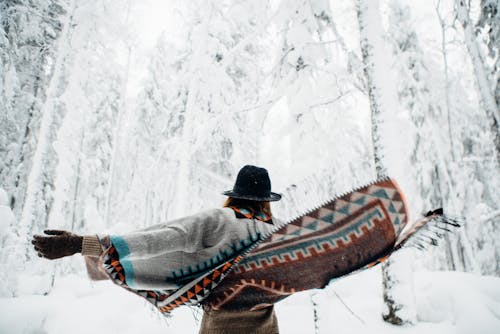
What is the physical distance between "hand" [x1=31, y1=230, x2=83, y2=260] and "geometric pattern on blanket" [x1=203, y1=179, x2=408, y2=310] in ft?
2.60

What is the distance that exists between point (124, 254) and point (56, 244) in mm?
290

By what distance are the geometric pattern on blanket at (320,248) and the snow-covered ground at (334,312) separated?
6.03ft

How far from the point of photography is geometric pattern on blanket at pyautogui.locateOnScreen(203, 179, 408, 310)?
140 centimetres

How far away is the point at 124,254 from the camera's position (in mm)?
1431

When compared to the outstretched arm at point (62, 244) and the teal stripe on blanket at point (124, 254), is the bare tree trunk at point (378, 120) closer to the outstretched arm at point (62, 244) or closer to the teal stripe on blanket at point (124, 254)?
the teal stripe on blanket at point (124, 254)

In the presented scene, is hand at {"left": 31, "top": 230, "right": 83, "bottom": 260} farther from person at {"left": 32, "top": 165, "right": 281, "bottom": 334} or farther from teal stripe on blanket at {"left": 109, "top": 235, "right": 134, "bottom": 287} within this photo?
teal stripe on blanket at {"left": 109, "top": 235, "right": 134, "bottom": 287}

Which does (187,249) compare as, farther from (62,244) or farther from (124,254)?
(62,244)

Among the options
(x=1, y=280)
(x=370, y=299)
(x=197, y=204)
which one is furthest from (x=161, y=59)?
(x=370, y=299)

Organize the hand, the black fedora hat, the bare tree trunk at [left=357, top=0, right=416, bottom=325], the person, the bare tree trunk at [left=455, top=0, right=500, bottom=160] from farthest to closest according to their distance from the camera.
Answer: the bare tree trunk at [left=455, top=0, right=500, bottom=160]
the bare tree trunk at [left=357, top=0, right=416, bottom=325]
the black fedora hat
the person
the hand

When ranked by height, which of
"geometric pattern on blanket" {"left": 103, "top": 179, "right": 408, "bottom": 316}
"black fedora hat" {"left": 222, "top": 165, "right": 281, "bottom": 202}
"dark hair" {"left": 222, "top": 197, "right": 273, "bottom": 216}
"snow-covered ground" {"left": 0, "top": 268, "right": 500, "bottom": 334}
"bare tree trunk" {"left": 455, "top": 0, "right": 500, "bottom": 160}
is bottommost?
"snow-covered ground" {"left": 0, "top": 268, "right": 500, "bottom": 334}

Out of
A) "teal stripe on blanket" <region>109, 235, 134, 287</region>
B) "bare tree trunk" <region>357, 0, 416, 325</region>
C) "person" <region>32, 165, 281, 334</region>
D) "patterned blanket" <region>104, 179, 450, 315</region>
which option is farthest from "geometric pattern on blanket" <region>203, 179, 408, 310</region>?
"bare tree trunk" <region>357, 0, 416, 325</region>

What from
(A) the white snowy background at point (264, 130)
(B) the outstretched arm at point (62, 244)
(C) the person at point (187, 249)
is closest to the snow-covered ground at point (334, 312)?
(A) the white snowy background at point (264, 130)

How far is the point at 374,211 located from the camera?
4.60 feet

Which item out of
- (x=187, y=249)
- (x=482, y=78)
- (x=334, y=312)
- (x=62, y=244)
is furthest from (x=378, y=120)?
(x=62, y=244)
